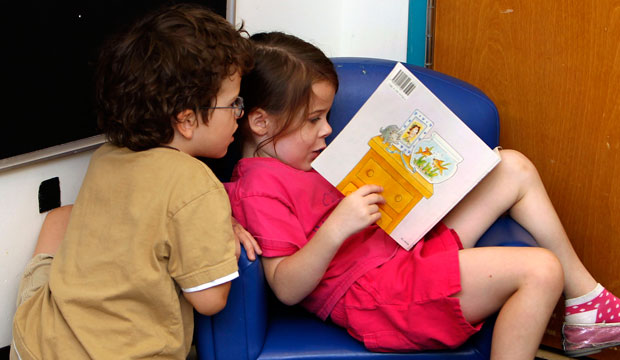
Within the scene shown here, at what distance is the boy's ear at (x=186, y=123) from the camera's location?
48.9 inches

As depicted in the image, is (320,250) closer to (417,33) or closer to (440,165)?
(440,165)

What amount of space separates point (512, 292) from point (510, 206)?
291 mm

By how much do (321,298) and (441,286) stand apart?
0.26 meters

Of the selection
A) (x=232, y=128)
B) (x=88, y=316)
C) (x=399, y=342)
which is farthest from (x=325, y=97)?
(x=88, y=316)

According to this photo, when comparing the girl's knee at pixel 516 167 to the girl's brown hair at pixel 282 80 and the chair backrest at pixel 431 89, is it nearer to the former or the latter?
the chair backrest at pixel 431 89

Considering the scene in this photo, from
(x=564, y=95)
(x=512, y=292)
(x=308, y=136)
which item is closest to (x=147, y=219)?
(x=308, y=136)

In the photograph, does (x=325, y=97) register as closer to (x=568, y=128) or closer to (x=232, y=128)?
(x=232, y=128)

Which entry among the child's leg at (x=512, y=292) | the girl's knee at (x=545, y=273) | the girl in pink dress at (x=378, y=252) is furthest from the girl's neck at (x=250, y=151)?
the girl's knee at (x=545, y=273)

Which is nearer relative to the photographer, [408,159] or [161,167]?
[161,167]

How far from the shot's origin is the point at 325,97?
1.45 meters

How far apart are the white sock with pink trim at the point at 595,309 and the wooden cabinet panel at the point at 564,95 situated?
291 mm

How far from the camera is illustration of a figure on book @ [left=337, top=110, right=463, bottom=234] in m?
1.35

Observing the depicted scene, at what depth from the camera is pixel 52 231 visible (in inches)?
53.7

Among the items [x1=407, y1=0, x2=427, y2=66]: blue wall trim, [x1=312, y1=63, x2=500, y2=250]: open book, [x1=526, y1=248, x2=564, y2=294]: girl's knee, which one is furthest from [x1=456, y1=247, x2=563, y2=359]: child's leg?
[x1=407, y1=0, x2=427, y2=66]: blue wall trim
